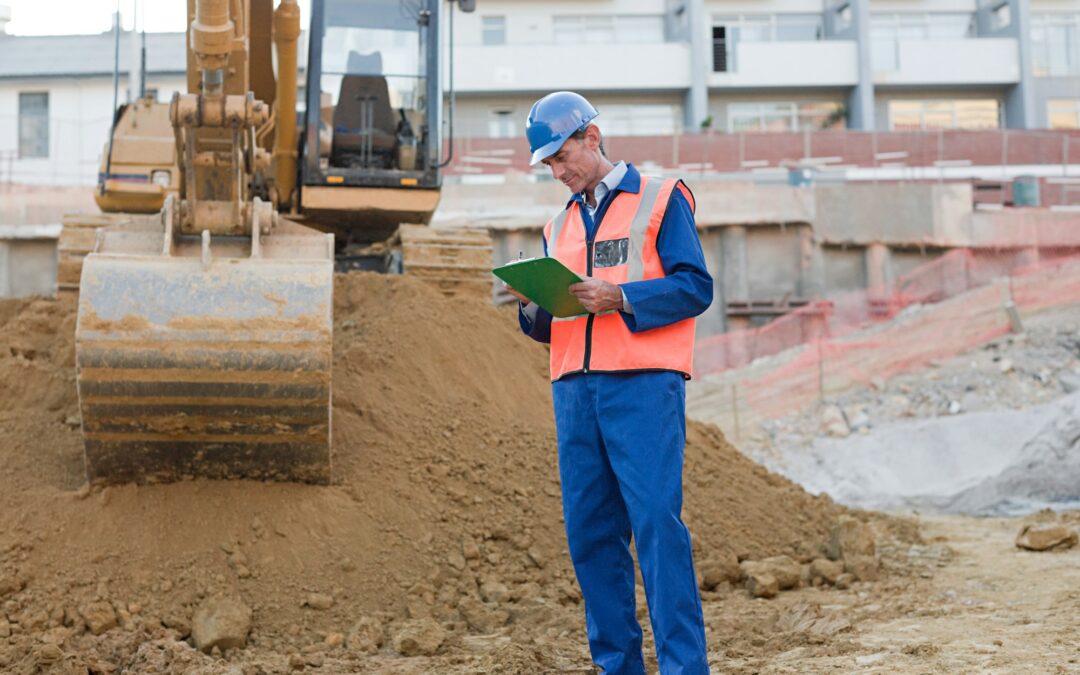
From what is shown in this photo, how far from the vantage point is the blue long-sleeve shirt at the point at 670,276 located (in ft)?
12.2

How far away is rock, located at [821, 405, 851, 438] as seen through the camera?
1547 cm

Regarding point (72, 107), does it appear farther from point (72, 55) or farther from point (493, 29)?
point (493, 29)

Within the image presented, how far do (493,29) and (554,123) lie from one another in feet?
105

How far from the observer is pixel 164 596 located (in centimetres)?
512

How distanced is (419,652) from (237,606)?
0.82 metres

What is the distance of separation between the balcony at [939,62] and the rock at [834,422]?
19643 mm

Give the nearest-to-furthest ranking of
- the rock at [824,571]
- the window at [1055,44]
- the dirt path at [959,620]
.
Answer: the dirt path at [959,620] < the rock at [824,571] < the window at [1055,44]

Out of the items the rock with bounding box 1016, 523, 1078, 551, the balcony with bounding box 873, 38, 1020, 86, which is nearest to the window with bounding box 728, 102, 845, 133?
the balcony with bounding box 873, 38, 1020, 86

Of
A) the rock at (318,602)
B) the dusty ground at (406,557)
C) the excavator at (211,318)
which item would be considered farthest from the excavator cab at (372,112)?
the rock at (318,602)

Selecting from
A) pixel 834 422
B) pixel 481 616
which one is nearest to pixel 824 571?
pixel 481 616

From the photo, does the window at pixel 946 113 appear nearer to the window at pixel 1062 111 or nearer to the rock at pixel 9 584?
the window at pixel 1062 111

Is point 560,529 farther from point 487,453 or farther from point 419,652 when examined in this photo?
point 419,652

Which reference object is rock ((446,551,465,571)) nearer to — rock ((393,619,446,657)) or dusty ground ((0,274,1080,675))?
dusty ground ((0,274,1080,675))

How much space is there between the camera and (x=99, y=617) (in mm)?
4863
